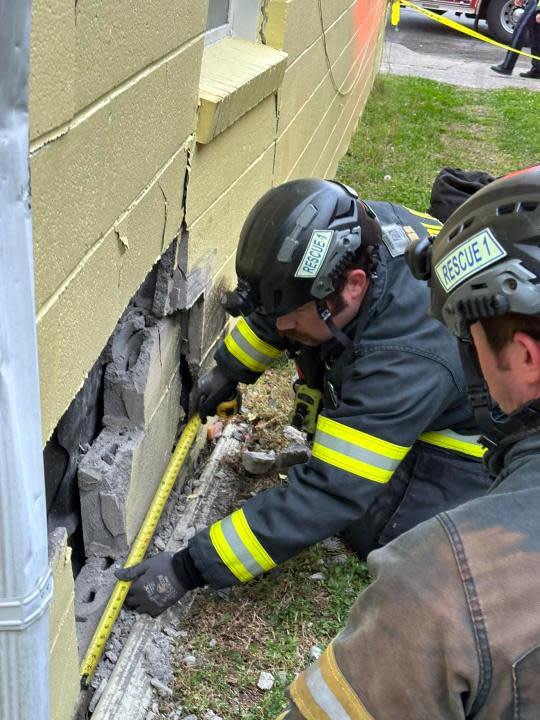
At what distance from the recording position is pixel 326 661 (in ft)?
4.83

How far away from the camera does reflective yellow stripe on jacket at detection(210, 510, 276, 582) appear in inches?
108

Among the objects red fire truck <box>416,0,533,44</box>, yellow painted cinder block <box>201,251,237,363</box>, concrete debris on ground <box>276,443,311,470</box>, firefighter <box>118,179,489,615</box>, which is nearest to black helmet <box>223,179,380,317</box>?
firefighter <box>118,179,489,615</box>

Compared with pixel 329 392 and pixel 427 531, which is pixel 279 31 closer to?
pixel 329 392

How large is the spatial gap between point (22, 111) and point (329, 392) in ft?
6.63

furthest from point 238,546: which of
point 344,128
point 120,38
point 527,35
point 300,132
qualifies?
point 527,35

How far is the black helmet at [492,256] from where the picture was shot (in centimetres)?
146

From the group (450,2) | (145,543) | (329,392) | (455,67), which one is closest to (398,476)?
(329,392)

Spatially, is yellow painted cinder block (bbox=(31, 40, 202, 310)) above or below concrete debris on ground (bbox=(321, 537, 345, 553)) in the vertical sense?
above

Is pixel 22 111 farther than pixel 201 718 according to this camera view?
No

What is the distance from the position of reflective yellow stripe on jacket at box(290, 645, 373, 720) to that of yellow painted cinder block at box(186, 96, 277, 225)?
6.08 feet

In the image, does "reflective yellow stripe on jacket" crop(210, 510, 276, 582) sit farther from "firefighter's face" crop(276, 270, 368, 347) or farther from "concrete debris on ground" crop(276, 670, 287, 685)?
"firefighter's face" crop(276, 270, 368, 347)

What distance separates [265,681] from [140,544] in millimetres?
658

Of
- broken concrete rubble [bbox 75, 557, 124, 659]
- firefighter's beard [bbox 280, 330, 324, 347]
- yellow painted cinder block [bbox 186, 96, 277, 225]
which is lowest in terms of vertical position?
broken concrete rubble [bbox 75, 557, 124, 659]

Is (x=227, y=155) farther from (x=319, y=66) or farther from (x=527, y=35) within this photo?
(x=527, y=35)
